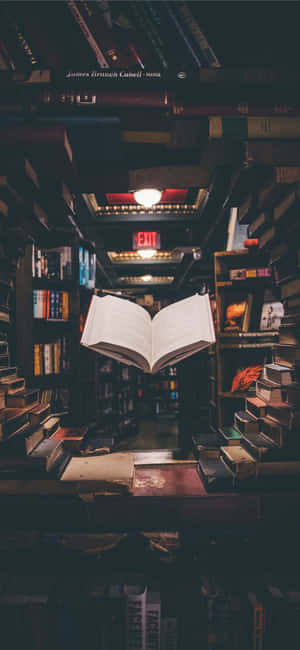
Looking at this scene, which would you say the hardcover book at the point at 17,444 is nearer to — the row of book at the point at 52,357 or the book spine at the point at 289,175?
the book spine at the point at 289,175

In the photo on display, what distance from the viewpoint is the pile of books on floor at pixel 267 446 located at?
1.01 m

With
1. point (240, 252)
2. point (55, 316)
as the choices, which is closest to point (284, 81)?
point (240, 252)

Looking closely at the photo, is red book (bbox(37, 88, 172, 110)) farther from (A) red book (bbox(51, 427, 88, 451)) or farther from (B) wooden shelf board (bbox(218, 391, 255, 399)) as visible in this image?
(B) wooden shelf board (bbox(218, 391, 255, 399))

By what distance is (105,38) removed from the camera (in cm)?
103

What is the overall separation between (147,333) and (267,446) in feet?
1.83

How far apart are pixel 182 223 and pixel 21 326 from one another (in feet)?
6.85

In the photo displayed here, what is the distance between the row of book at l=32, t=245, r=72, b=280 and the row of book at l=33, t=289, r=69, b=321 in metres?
0.15

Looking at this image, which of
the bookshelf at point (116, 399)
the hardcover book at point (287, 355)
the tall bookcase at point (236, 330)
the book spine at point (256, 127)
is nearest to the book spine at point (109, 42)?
the book spine at point (256, 127)

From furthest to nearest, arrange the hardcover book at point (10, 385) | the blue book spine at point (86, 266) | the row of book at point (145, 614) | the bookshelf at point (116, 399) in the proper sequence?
the bookshelf at point (116, 399), the blue book spine at point (86, 266), the hardcover book at point (10, 385), the row of book at point (145, 614)

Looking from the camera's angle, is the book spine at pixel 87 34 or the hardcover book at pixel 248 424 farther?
the hardcover book at pixel 248 424

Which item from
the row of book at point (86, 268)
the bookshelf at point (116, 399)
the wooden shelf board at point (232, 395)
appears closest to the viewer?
the wooden shelf board at point (232, 395)

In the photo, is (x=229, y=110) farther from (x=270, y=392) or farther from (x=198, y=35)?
(x=270, y=392)

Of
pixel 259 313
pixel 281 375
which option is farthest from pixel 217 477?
pixel 259 313

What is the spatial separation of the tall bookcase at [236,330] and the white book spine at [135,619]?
7.38 ft
